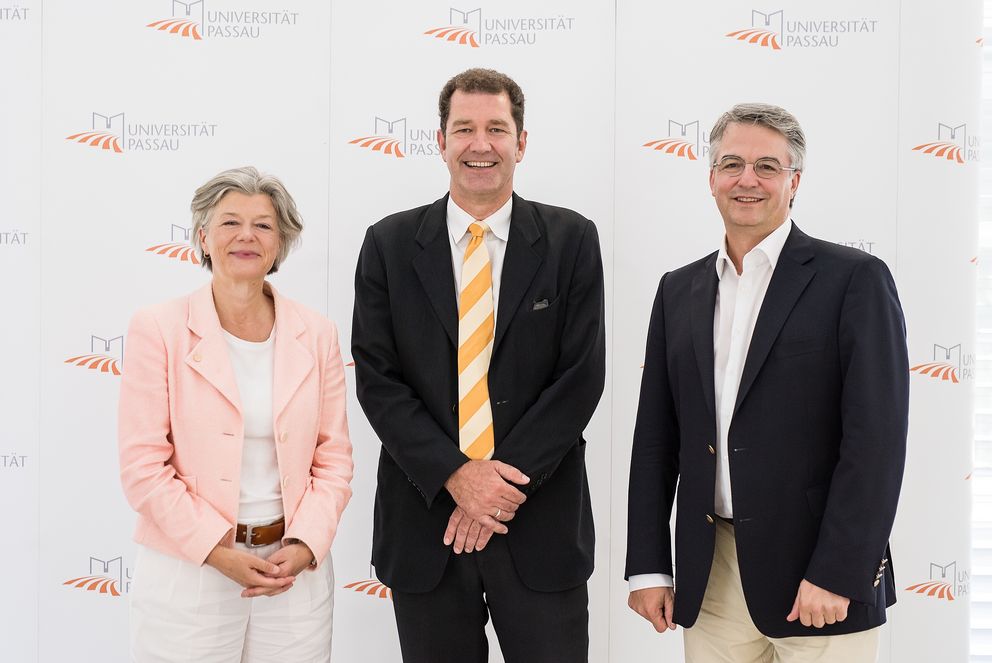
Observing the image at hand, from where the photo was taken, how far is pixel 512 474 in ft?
6.43

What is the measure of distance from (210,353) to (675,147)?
1.78 m

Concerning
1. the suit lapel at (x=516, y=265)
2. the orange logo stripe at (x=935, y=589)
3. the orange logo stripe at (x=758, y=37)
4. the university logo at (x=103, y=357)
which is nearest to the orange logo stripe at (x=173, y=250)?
the university logo at (x=103, y=357)

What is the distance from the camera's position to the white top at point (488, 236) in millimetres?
2146

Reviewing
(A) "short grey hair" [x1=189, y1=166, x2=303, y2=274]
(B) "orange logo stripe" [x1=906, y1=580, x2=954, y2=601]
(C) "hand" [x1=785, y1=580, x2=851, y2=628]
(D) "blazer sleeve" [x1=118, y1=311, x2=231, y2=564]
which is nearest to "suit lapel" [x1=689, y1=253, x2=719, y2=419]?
(C) "hand" [x1=785, y1=580, x2=851, y2=628]

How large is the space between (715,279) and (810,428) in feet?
1.32

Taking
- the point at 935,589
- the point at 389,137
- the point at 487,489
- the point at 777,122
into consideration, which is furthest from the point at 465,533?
the point at 935,589

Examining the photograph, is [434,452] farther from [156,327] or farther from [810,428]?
[810,428]

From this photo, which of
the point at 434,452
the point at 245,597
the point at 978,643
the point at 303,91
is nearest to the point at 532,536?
the point at 434,452

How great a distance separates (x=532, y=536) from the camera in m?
2.06

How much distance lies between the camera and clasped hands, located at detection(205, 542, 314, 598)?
1.87 m

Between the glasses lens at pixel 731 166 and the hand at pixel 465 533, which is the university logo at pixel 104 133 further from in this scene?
the glasses lens at pixel 731 166

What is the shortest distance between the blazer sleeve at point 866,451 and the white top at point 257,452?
123 cm

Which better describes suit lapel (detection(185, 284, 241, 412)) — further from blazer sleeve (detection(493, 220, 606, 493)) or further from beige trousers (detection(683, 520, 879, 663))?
beige trousers (detection(683, 520, 879, 663))

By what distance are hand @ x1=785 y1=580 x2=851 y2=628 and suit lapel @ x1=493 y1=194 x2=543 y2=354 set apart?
34.9 inches
